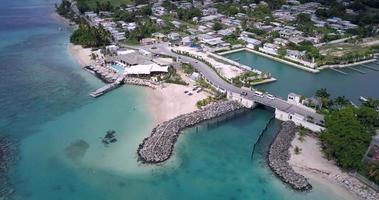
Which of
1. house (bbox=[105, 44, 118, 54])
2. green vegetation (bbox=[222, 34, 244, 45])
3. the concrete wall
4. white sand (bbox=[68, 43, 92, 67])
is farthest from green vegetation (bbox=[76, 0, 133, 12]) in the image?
the concrete wall

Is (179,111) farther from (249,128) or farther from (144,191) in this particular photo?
(144,191)

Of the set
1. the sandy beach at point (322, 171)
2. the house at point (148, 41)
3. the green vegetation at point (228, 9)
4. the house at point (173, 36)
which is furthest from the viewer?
the green vegetation at point (228, 9)

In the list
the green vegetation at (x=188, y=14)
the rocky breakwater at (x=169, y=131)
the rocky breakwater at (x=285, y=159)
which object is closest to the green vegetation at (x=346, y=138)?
the rocky breakwater at (x=285, y=159)

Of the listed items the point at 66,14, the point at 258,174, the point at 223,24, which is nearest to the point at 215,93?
the point at 258,174

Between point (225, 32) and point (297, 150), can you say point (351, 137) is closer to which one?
point (297, 150)

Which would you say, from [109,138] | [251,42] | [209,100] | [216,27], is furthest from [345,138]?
[216,27]

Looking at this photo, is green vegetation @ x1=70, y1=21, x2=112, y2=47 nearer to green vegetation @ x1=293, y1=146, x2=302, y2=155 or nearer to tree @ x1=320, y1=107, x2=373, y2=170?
green vegetation @ x1=293, y1=146, x2=302, y2=155

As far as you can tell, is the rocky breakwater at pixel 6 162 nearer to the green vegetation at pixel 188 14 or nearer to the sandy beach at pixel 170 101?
the sandy beach at pixel 170 101
